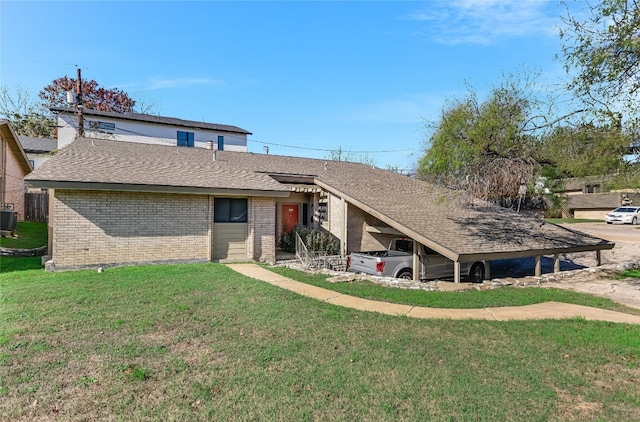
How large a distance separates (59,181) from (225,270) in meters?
5.34

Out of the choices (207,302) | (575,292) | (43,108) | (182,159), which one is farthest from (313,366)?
(43,108)

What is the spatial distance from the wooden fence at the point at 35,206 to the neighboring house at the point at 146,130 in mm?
5234

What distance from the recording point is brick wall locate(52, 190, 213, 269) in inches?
427

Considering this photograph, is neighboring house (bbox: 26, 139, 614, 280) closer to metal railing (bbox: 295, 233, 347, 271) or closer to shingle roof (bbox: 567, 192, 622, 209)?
metal railing (bbox: 295, 233, 347, 271)

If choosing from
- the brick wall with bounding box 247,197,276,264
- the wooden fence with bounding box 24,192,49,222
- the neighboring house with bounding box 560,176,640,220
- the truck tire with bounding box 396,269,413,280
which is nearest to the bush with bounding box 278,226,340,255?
the brick wall with bounding box 247,197,276,264

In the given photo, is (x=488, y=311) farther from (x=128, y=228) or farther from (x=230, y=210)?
(x=128, y=228)

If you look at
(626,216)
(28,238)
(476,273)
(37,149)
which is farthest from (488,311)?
(37,149)

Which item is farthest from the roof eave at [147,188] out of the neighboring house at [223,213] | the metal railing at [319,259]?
the metal railing at [319,259]

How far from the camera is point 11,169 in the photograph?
21578mm

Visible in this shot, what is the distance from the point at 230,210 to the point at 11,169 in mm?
17493

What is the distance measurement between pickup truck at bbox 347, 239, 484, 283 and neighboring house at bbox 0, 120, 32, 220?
1940 cm

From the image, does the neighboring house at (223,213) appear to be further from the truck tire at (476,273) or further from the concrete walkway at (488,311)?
the concrete walkway at (488,311)

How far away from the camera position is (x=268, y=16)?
12.6 metres

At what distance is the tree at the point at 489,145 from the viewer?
35.1 feet
